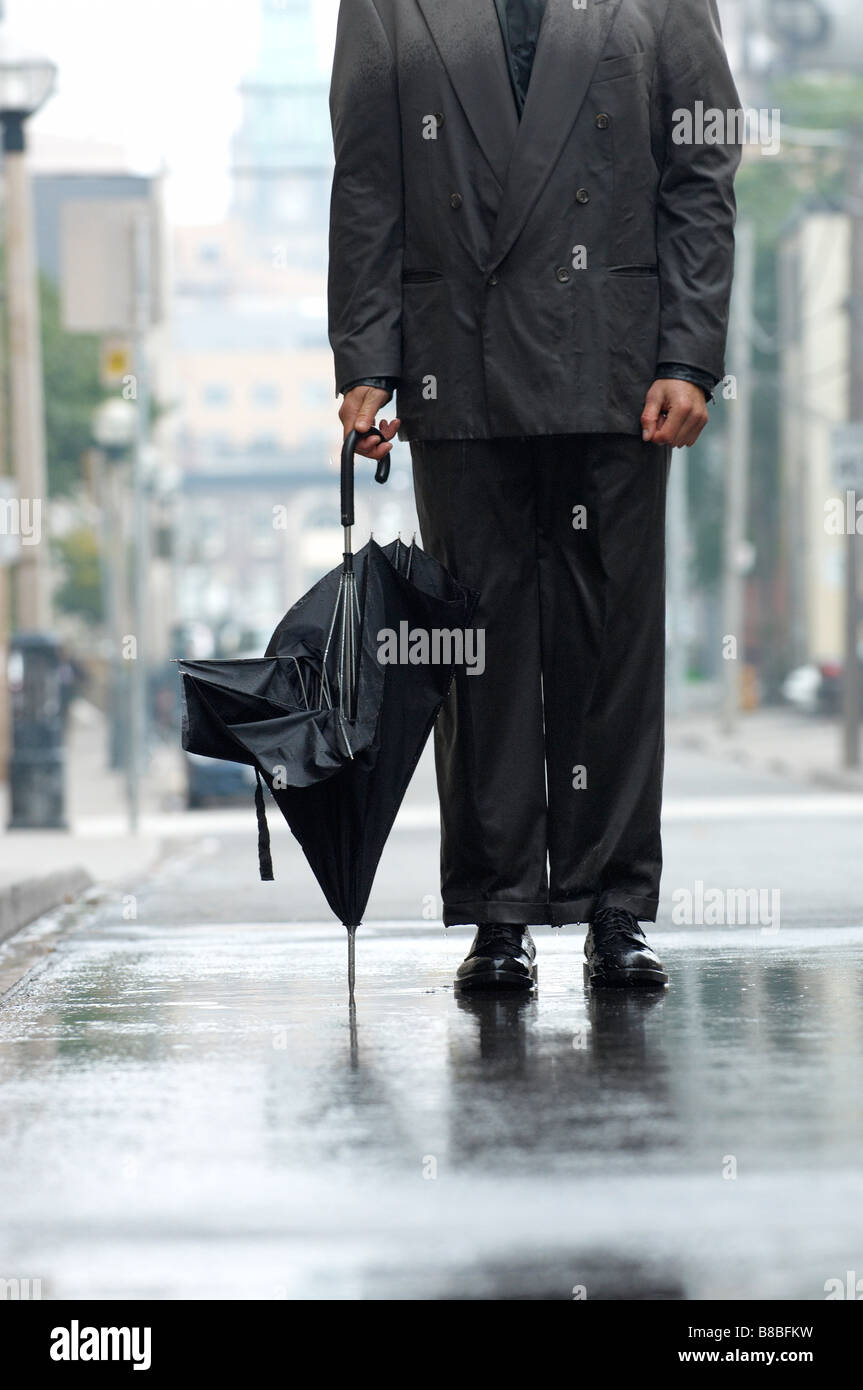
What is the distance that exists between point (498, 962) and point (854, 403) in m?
21.2

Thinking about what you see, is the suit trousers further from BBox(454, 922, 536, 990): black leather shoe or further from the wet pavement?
the wet pavement

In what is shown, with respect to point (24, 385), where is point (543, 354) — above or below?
below

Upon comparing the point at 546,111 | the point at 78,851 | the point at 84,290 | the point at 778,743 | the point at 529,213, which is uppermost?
the point at 84,290

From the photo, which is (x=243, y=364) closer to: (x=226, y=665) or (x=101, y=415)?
(x=101, y=415)

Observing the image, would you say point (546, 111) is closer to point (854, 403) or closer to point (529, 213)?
point (529, 213)

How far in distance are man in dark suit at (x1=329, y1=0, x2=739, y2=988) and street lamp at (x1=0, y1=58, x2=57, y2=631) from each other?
11.4m

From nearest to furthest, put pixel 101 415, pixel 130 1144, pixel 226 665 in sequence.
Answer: pixel 130 1144 < pixel 226 665 < pixel 101 415

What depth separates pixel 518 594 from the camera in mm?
4500

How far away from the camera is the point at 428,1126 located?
3.30 meters

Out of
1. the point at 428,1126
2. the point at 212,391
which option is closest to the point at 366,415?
the point at 428,1126

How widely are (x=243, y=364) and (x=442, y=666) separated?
133m

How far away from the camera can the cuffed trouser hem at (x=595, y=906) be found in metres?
4.49

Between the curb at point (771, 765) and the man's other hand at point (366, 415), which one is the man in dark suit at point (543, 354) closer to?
the man's other hand at point (366, 415)
